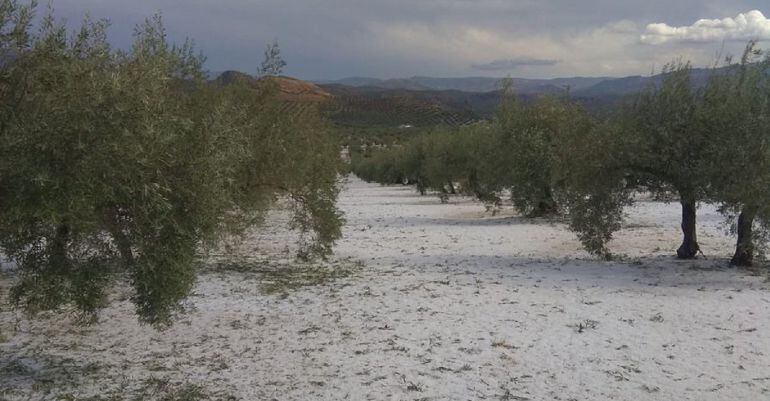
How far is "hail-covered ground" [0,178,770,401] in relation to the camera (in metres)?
7.62

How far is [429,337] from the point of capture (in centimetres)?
968

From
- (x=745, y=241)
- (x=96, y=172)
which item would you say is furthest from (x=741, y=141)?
(x=96, y=172)

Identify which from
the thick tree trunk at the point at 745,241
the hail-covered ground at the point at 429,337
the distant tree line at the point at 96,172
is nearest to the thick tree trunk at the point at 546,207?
the hail-covered ground at the point at 429,337

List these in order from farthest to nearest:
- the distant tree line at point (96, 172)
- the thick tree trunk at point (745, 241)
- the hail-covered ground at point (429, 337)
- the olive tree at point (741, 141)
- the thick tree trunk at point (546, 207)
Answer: the thick tree trunk at point (546, 207) < the thick tree trunk at point (745, 241) < the olive tree at point (741, 141) < the hail-covered ground at point (429, 337) < the distant tree line at point (96, 172)

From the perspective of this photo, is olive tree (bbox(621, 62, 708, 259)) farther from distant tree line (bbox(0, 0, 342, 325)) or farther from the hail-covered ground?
distant tree line (bbox(0, 0, 342, 325))

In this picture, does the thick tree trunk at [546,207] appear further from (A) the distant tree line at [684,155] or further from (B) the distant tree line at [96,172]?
(B) the distant tree line at [96,172]

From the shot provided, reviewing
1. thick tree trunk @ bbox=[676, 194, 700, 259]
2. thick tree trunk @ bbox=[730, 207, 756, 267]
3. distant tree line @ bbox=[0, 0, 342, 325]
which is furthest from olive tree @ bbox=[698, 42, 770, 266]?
distant tree line @ bbox=[0, 0, 342, 325]

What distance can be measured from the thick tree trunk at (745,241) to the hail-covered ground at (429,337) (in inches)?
19.3

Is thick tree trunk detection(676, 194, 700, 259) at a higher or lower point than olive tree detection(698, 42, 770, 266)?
lower

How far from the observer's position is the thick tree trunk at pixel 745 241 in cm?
1311

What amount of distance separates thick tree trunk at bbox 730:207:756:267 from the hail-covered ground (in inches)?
19.3

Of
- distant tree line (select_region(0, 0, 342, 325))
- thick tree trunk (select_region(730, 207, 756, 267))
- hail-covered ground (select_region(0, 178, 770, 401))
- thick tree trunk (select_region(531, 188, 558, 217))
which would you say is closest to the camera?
distant tree line (select_region(0, 0, 342, 325))

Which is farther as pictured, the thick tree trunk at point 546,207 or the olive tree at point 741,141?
the thick tree trunk at point 546,207

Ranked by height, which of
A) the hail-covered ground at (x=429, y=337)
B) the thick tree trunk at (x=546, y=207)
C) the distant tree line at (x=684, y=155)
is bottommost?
the hail-covered ground at (x=429, y=337)
